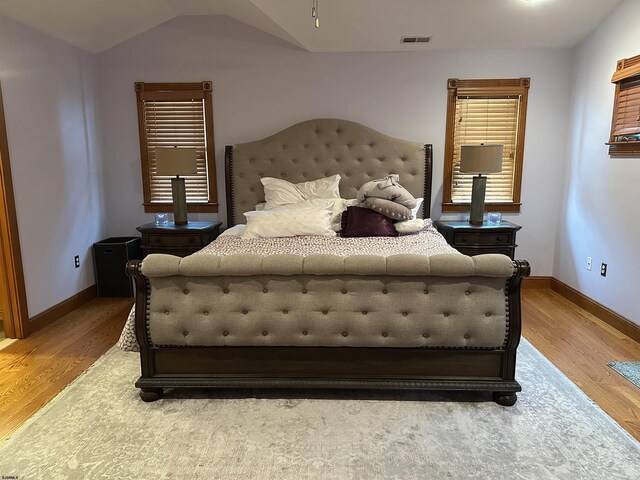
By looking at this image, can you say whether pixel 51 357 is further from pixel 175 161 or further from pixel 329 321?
pixel 329 321

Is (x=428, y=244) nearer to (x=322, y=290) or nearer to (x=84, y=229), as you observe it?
(x=322, y=290)

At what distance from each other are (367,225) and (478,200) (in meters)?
1.20

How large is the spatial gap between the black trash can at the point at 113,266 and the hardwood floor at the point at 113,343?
15cm

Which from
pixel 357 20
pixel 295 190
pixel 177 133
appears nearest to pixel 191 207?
pixel 177 133

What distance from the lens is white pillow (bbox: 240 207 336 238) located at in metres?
3.50

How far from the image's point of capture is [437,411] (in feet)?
7.60

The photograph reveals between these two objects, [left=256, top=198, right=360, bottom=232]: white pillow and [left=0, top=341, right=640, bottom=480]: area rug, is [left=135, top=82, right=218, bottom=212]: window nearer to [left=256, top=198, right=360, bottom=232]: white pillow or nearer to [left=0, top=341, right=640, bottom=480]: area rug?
[left=256, top=198, right=360, bottom=232]: white pillow

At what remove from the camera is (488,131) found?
14.1ft

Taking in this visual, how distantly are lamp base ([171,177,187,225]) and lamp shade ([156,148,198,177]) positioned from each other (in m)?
0.11

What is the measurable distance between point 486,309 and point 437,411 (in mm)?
598

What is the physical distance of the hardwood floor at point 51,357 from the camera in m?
2.45

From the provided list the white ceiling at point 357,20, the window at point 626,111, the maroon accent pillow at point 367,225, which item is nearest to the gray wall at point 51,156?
the white ceiling at point 357,20

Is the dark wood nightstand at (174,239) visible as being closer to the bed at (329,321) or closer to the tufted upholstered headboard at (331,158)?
the tufted upholstered headboard at (331,158)

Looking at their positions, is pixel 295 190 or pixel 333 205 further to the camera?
pixel 295 190
